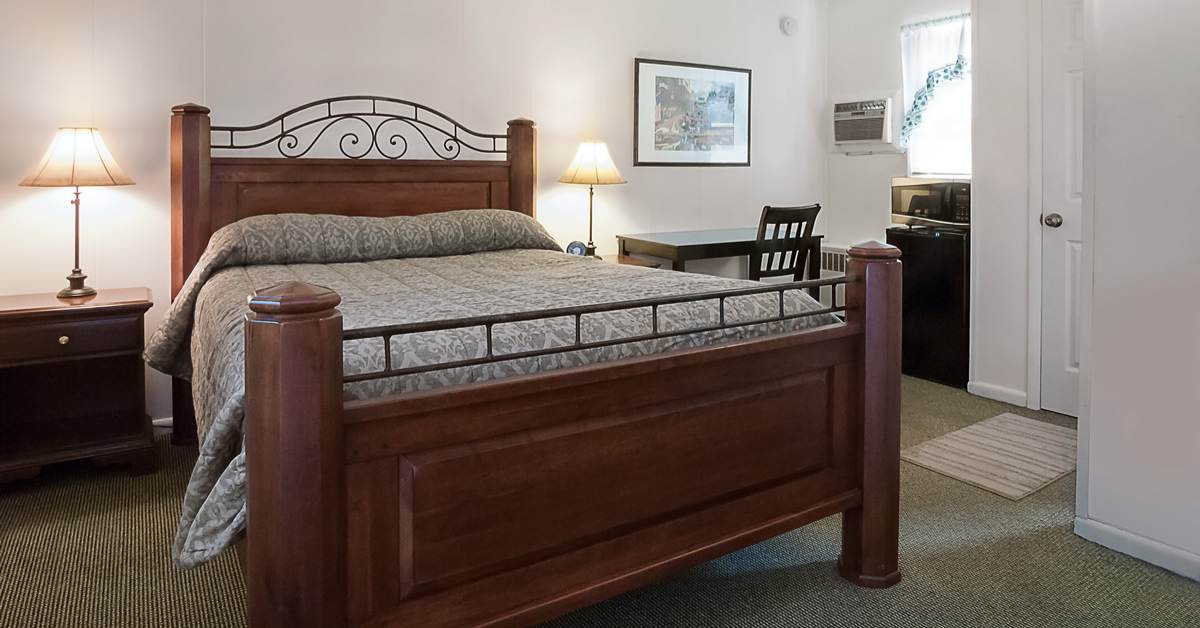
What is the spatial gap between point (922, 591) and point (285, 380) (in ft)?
5.36

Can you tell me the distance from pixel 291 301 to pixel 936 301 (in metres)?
3.58

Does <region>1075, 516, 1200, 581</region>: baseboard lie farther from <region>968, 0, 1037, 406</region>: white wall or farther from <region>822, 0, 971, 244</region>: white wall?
<region>822, 0, 971, 244</region>: white wall

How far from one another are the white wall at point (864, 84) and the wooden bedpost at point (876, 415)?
2.90m

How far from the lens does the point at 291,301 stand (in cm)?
128

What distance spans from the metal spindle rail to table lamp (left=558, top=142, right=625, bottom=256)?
6.62 ft

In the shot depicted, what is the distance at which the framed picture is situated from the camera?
176 inches

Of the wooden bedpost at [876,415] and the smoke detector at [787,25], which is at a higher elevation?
the smoke detector at [787,25]

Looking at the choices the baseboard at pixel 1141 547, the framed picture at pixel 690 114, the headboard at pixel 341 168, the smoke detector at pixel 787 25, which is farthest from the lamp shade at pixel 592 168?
the baseboard at pixel 1141 547

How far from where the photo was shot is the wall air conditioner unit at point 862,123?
15.4ft

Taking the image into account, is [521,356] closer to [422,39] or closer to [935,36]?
[422,39]

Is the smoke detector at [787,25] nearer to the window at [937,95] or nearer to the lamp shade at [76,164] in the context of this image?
the window at [937,95]

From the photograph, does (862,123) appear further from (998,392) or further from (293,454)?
(293,454)

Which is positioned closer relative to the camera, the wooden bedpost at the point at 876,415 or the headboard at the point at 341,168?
the wooden bedpost at the point at 876,415

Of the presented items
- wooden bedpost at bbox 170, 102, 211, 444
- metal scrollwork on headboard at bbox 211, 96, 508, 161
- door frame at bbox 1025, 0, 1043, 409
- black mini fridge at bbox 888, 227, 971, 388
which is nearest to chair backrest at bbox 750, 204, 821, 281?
black mini fridge at bbox 888, 227, 971, 388
